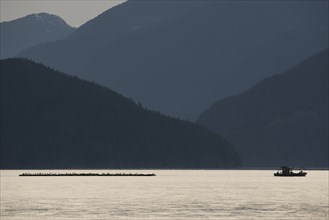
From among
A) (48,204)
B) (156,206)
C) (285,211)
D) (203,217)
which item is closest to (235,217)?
(203,217)

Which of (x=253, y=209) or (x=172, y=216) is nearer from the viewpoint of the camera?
(x=172, y=216)

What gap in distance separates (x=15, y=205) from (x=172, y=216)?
4131 centimetres

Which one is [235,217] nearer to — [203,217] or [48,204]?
[203,217]

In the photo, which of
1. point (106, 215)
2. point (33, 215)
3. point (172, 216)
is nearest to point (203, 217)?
point (172, 216)

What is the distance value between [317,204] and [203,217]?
4202 cm

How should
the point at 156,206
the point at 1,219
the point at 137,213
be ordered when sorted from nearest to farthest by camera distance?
1. the point at 1,219
2. the point at 137,213
3. the point at 156,206

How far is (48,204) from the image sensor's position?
198500mm

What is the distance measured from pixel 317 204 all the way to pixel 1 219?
67.5m

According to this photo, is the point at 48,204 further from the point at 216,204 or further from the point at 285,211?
the point at 285,211

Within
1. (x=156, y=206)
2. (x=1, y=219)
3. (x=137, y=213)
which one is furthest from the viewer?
(x=156, y=206)

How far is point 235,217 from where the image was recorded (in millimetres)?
164250

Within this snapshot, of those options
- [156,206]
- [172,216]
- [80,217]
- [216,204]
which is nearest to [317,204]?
[216,204]

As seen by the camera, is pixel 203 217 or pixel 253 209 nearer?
pixel 203 217

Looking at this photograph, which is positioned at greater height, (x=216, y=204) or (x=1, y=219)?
(x=216, y=204)
